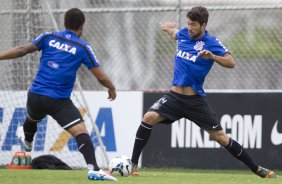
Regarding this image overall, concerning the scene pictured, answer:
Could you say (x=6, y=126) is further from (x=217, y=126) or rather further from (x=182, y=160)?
(x=217, y=126)

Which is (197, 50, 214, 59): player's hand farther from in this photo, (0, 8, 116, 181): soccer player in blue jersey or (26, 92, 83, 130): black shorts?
(26, 92, 83, 130): black shorts

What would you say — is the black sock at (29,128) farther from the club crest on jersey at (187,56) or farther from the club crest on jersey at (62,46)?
the club crest on jersey at (187,56)

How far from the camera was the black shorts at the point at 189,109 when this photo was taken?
11.2m

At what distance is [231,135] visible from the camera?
13.7 m

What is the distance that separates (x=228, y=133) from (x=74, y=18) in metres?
4.53

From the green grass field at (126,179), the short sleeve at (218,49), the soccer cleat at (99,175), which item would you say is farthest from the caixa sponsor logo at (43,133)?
the soccer cleat at (99,175)

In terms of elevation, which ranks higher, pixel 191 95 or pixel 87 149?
pixel 191 95

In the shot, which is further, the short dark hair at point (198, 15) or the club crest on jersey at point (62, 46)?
the short dark hair at point (198, 15)

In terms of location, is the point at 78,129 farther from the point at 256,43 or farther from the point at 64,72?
the point at 256,43

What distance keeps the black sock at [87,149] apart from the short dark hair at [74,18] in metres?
1.25

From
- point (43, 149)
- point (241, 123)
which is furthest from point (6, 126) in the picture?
point (241, 123)

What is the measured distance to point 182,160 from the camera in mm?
13844

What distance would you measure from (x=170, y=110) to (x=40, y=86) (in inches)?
73.9

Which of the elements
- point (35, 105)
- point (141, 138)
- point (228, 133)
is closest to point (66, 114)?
point (35, 105)
